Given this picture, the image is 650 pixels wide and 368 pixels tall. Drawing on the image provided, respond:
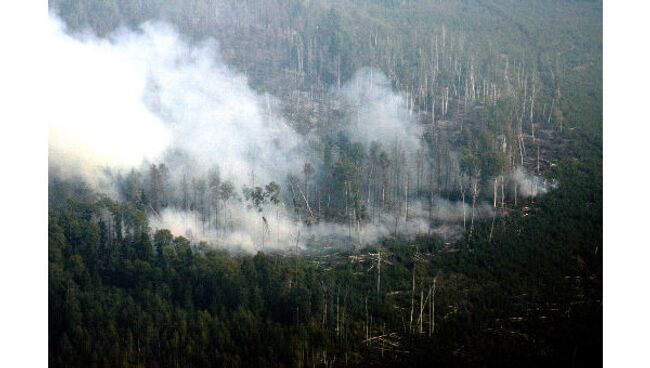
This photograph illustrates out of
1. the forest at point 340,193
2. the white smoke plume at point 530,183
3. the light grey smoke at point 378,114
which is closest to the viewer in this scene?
the forest at point 340,193

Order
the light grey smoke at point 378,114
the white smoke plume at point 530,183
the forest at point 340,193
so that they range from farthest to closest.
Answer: the light grey smoke at point 378,114 → the white smoke plume at point 530,183 → the forest at point 340,193

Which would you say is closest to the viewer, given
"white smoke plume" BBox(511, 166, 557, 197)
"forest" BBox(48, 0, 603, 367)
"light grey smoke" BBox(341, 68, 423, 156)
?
"forest" BBox(48, 0, 603, 367)

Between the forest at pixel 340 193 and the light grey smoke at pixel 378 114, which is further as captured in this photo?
the light grey smoke at pixel 378 114

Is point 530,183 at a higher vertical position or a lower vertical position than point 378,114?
Result: lower

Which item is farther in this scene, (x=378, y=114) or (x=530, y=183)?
(x=378, y=114)

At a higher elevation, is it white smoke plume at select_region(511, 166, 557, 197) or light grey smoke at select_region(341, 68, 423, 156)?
light grey smoke at select_region(341, 68, 423, 156)

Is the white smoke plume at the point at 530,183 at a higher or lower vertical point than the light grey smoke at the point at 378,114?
lower

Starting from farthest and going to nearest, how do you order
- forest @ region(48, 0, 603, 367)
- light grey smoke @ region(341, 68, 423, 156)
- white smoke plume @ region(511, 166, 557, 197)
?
light grey smoke @ region(341, 68, 423, 156), white smoke plume @ region(511, 166, 557, 197), forest @ region(48, 0, 603, 367)

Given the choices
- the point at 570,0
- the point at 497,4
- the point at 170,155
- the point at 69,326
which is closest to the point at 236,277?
the point at 69,326
